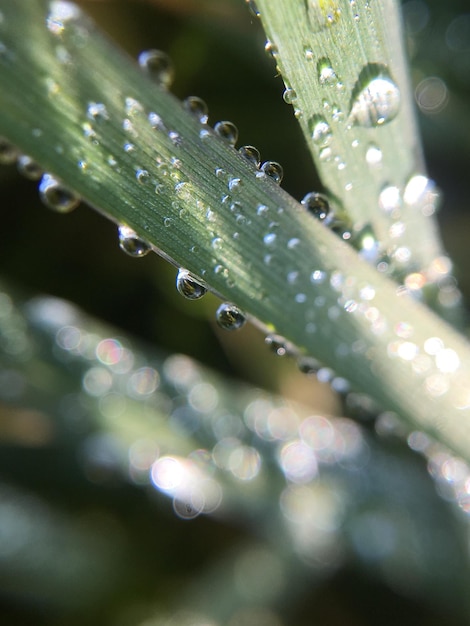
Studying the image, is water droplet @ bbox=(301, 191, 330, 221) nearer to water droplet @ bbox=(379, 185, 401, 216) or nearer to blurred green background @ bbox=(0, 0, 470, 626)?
water droplet @ bbox=(379, 185, 401, 216)

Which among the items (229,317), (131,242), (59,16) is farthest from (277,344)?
(59,16)

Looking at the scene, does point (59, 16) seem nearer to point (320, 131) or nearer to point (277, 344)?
point (320, 131)

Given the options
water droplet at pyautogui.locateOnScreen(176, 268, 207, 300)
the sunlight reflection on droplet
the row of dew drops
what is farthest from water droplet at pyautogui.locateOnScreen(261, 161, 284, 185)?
the sunlight reflection on droplet

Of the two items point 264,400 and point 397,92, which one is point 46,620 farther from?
point 397,92

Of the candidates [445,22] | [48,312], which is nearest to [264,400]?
[48,312]

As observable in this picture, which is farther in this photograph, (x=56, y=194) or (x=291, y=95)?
(x=56, y=194)

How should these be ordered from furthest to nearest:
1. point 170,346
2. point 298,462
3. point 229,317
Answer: point 170,346, point 298,462, point 229,317
